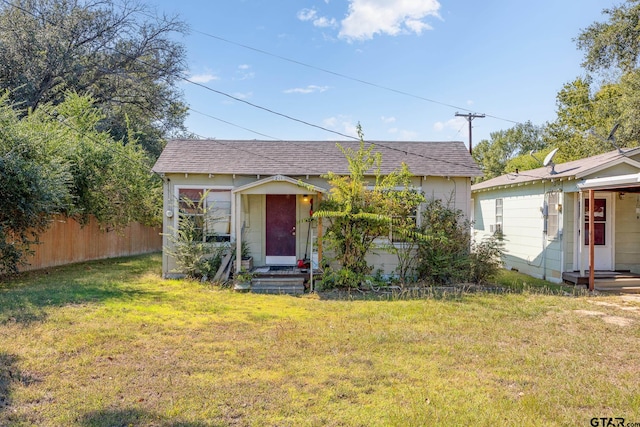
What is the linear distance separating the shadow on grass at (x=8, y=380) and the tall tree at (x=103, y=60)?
13.8 m

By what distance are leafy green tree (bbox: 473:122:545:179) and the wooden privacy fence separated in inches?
1525

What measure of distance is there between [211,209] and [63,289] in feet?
12.3

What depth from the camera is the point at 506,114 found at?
54.4 ft

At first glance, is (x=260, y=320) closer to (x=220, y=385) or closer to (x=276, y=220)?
(x=220, y=385)

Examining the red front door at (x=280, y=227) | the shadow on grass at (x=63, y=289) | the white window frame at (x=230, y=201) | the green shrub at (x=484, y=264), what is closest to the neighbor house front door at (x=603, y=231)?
the green shrub at (x=484, y=264)

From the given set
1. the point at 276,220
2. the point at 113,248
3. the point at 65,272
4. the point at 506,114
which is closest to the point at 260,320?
the point at 276,220

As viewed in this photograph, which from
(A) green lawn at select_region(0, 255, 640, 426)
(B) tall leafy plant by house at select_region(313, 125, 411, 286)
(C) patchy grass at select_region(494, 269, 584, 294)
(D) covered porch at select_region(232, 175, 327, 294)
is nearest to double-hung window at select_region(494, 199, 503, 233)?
(C) patchy grass at select_region(494, 269, 584, 294)

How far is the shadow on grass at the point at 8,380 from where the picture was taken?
310 cm

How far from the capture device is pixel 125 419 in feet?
10.1

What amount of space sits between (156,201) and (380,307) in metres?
12.5

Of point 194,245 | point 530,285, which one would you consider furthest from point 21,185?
point 530,285

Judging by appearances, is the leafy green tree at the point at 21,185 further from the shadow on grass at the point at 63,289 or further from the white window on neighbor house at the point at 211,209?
the white window on neighbor house at the point at 211,209

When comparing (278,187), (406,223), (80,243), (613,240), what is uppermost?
(278,187)

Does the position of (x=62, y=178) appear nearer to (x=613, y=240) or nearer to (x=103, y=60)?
(x=103, y=60)
